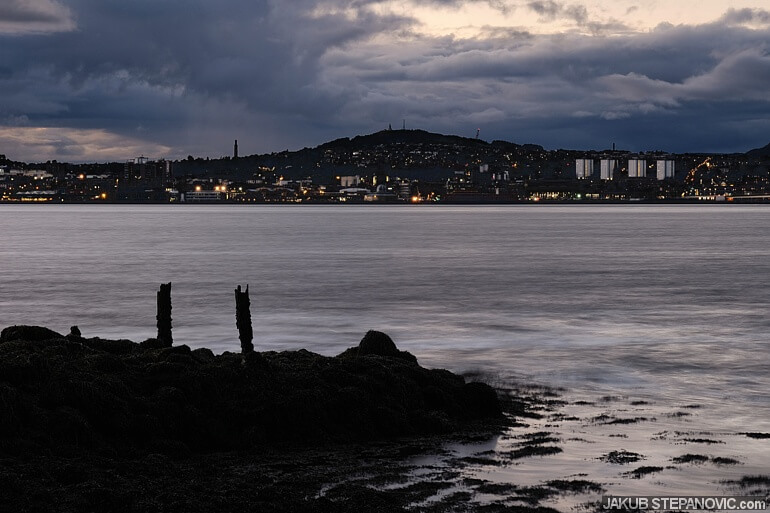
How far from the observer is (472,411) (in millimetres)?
16734

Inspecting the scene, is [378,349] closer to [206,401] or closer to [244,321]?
[244,321]

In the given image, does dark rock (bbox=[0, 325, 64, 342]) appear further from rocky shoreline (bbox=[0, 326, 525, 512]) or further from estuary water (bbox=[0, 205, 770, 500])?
estuary water (bbox=[0, 205, 770, 500])

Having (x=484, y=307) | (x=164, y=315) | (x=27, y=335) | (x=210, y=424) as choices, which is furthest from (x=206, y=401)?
(x=484, y=307)

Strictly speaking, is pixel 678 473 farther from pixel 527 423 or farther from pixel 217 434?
pixel 217 434

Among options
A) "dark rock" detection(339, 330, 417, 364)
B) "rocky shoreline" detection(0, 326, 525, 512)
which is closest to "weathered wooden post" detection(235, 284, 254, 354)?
"rocky shoreline" detection(0, 326, 525, 512)

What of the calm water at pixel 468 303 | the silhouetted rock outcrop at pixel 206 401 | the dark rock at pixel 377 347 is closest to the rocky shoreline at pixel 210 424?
the silhouetted rock outcrop at pixel 206 401

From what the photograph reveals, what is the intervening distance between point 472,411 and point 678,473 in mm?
4327

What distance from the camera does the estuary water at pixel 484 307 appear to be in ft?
73.3

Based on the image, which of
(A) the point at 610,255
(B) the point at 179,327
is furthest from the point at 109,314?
(A) the point at 610,255

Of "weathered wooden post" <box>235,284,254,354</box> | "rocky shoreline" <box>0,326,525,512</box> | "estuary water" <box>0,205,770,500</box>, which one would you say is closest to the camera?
"rocky shoreline" <box>0,326,525,512</box>

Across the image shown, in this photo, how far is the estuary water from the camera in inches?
879

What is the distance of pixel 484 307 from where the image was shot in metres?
38.5

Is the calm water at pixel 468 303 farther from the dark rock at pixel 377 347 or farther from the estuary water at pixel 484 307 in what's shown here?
the dark rock at pixel 377 347

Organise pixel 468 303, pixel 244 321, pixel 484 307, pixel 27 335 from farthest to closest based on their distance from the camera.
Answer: pixel 468 303 → pixel 484 307 → pixel 244 321 → pixel 27 335
